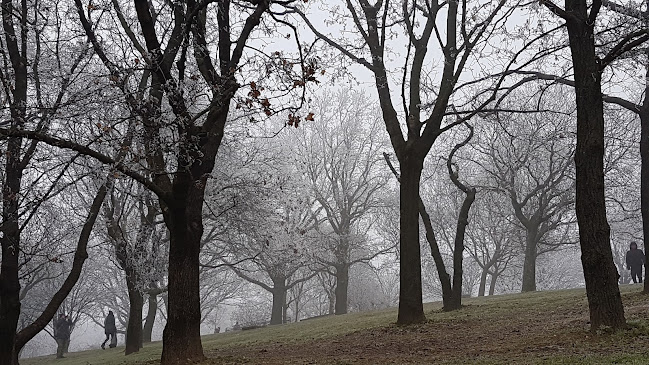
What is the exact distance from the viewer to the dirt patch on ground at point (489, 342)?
7264 millimetres

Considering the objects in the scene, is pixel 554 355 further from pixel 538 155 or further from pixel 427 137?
pixel 538 155

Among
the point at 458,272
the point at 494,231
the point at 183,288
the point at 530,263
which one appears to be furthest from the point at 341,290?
the point at 183,288

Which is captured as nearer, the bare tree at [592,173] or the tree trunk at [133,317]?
the bare tree at [592,173]

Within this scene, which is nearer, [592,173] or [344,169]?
[592,173]

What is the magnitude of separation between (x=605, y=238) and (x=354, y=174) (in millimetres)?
27026

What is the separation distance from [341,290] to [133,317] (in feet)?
44.7

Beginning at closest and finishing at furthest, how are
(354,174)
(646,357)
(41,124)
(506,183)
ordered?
(646,357) → (41,124) → (506,183) → (354,174)

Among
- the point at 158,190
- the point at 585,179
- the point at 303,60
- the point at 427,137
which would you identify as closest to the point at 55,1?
the point at 158,190

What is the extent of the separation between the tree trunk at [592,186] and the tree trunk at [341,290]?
23003 mm

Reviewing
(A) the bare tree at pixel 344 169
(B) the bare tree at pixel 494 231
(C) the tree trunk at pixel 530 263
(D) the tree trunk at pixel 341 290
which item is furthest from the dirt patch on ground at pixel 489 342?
(B) the bare tree at pixel 494 231

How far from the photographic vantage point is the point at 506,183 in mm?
27000

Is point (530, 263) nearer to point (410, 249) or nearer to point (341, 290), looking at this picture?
point (341, 290)

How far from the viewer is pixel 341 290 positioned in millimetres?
31172

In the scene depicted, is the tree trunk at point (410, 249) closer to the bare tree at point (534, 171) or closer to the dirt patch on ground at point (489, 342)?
the dirt patch on ground at point (489, 342)
